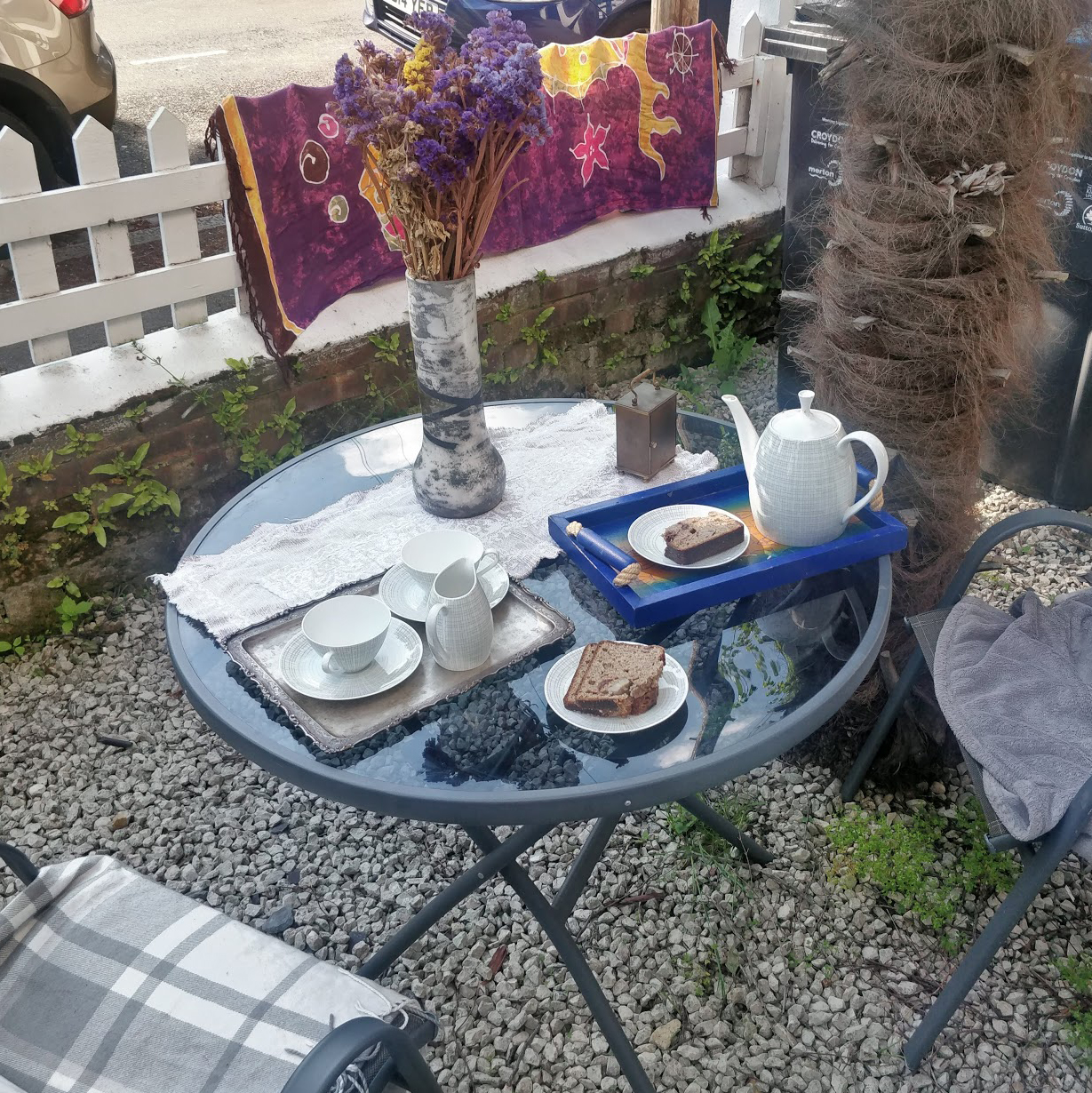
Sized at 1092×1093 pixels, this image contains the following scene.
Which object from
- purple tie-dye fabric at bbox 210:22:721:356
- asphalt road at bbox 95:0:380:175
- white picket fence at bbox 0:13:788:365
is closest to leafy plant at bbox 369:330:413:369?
purple tie-dye fabric at bbox 210:22:721:356

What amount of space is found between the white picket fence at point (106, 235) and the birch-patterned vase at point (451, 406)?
1.40m

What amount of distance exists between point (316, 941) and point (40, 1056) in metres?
0.86

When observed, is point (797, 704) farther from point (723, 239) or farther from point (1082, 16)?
point (723, 239)

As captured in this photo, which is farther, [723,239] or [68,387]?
[723,239]

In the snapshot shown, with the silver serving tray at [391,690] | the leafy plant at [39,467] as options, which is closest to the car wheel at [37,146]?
the leafy plant at [39,467]

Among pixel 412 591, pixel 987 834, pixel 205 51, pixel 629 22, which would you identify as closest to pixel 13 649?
pixel 412 591

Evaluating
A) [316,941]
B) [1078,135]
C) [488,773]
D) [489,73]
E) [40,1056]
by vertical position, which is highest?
[489,73]

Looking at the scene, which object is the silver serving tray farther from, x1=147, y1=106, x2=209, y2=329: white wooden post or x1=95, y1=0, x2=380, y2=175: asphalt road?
x1=95, y1=0, x2=380, y2=175: asphalt road

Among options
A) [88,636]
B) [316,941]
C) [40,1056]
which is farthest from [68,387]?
[40,1056]

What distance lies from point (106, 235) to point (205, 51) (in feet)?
22.7

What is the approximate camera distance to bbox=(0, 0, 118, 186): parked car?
4.43m

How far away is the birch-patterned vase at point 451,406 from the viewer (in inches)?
75.4

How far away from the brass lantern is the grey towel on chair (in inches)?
26.2

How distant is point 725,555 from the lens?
6.18ft
